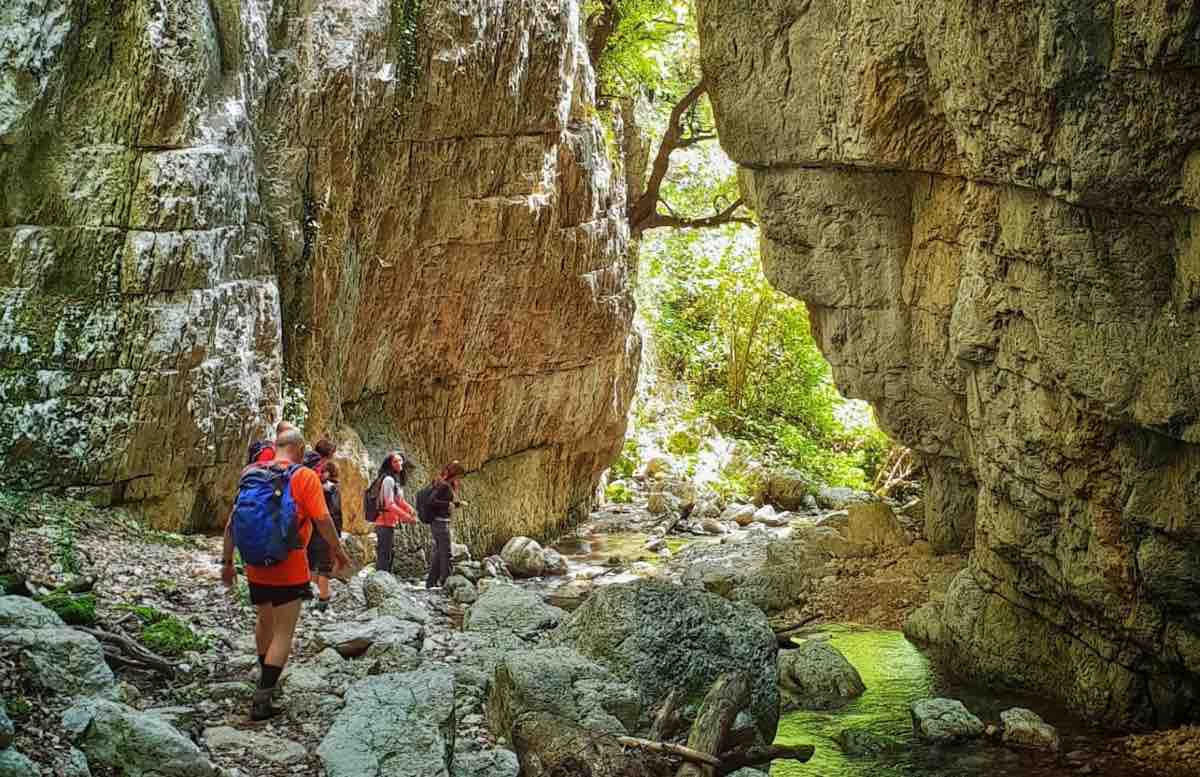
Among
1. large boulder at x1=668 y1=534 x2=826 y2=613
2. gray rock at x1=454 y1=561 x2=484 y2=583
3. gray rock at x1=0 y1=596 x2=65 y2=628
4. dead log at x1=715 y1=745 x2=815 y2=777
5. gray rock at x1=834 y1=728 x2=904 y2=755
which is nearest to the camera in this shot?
gray rock at x1=0 y1=596 x2=65 y2=628

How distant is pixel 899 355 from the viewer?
1570 cm

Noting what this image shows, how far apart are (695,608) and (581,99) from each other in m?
12.0

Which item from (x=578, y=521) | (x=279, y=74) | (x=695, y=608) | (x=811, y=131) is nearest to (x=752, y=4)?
(x=811, y=131)

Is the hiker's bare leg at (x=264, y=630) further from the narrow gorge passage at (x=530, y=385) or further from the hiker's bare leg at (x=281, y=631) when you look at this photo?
the narrow gorge passage at (x=530, y=385)

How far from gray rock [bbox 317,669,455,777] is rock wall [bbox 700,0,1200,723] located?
6275mm

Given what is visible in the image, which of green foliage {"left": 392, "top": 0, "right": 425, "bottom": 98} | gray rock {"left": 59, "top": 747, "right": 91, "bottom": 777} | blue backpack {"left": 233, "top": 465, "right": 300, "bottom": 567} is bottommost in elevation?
gray rock {"left": 59, "top": 747, "right": 91, "bottom": 777}

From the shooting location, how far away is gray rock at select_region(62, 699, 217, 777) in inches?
233

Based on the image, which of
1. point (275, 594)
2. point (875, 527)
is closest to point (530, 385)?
point (875, 527)

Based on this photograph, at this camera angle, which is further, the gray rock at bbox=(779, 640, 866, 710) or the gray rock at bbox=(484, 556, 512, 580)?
the gray rock at bbox=(484, 556, 512, 580)

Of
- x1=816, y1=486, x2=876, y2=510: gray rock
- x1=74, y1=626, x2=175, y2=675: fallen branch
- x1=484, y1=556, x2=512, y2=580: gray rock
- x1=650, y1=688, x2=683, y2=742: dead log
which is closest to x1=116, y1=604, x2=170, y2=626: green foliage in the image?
x1=74, y1=626, x2=175, y2=675: fallen branch

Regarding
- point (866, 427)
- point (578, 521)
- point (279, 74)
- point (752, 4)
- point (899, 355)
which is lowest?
point (578, 521)

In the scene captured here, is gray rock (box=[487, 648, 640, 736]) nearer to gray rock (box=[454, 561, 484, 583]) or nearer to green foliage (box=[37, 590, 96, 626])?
green foliage (box=[37, 590, 96, 626])

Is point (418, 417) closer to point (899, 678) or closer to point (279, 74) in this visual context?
point (279, 74)

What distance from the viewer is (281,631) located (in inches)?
294
